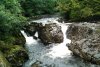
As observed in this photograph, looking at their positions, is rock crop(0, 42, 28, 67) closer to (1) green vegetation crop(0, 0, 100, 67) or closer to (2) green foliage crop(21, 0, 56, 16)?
(1) green vegetation crop(0, 0, 100, 67)

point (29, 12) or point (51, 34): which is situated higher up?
point (51, 34)

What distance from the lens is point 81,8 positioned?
37.3 metres

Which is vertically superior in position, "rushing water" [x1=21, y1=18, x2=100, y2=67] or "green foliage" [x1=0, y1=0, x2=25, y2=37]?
"green foliage" [x1=0, y1=0, x2=25, y2=37]

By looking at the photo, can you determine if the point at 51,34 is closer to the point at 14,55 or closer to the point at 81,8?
the point at 14,55

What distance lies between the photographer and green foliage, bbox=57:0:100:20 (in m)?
36.2

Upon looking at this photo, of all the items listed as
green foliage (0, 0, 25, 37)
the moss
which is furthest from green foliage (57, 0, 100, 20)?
the moss

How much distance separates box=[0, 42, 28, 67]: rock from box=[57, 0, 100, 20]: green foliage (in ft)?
50.8

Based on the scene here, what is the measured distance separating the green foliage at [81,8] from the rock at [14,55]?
15.5 m

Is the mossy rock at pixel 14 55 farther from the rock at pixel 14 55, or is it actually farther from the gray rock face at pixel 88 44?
the gray rock face at pixel 88 44

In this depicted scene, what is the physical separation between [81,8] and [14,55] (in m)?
17.9

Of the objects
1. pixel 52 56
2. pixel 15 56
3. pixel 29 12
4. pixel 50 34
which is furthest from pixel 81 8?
pixel 15 56

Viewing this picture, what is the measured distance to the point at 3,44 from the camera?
23.8 m

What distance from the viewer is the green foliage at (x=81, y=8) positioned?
3625 centimetres

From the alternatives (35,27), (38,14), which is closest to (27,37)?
(35,27)
